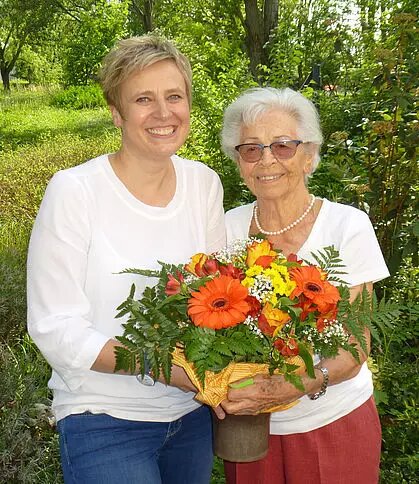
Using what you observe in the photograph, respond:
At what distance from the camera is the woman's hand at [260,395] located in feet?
6.19

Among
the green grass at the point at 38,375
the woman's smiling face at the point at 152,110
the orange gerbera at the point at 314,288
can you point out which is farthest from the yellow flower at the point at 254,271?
the green grass at the point at 38,375

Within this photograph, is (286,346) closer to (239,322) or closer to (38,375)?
(239,322)

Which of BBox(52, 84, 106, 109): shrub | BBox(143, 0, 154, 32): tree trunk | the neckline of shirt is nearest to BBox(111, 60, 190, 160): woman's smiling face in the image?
the neckline of shirt

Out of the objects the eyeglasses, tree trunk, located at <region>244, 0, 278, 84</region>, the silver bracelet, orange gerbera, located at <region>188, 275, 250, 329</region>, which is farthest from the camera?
tree trunk, located at <region>244, 0, 278, 84</region>

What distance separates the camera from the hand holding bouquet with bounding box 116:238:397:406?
1.73 m

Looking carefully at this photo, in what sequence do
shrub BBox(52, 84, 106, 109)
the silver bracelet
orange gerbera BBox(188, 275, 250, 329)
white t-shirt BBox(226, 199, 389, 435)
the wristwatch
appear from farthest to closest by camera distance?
1. shrub BBox(52, 84, 106, 109)
2. white t-shirt BBox(226, 199, 389, 435)
3. the silver bracelet
4. the wristwatch
5. orange gerbera BBox(188, 275, 250, 329)

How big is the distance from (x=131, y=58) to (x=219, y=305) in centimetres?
96

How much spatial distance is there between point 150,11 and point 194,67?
483 inches

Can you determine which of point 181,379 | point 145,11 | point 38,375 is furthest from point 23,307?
point 145,11

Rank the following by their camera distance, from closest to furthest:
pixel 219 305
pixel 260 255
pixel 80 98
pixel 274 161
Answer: pixel 219 305 → pixel 260 255 → pixel 274 161 → pixel 80 98

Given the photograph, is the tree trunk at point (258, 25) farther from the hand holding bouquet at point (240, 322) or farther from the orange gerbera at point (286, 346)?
the orange gerbera at point (286, 346)

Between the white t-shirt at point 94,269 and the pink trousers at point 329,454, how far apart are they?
0.37 meters

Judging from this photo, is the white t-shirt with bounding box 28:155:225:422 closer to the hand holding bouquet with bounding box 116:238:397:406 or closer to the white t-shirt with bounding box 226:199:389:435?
the hand holding bouquet with bounding box 116:238:397:406

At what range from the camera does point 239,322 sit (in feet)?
5.80
